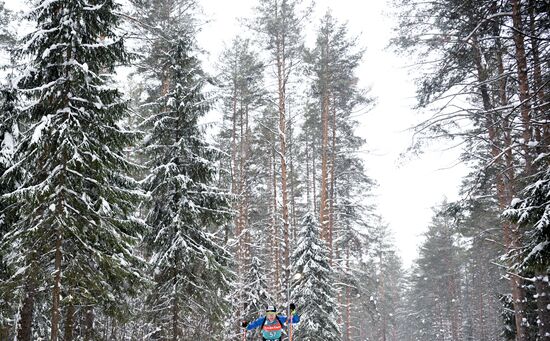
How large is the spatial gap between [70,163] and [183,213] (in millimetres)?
4065

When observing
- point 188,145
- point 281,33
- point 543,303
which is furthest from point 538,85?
point 281,33

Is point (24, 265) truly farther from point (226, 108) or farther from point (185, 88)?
point (226, 108)

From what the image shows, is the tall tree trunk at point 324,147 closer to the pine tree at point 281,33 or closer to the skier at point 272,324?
the pine tree at point 281,33

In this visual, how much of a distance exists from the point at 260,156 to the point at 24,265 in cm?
1524

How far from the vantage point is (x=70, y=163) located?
7.90 m

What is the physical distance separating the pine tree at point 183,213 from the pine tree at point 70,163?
1.75 metres

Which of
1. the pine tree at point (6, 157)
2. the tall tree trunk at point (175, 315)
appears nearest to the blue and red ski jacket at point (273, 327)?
the tall tree trunk at point (175, 315)

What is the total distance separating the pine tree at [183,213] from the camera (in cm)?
1107

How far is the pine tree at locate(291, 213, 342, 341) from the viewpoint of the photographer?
15.7 metres

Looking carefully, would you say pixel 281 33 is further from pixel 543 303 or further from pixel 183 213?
pixel 543 303

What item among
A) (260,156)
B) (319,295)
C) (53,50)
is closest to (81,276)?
(53,50)

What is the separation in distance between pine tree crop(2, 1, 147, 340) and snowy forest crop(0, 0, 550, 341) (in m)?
0.04

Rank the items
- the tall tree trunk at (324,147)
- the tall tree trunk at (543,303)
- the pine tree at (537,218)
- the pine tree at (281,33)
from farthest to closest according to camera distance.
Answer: the tall tree trunk at (324,147), the pine tree at (281,33), the tall tree trunk at (543,303), the pine tree at (537,218)

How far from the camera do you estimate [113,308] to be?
9.16 meters
